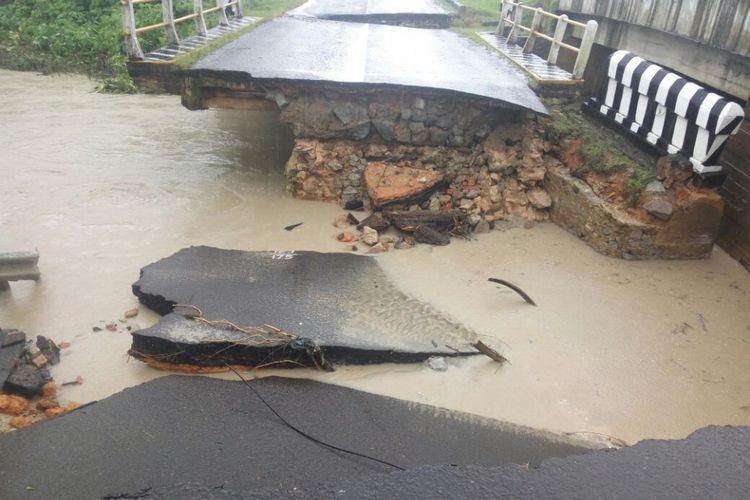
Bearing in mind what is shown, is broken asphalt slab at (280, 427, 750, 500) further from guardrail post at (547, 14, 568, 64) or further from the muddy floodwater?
guardrail post at (547, 14, 568, 64)

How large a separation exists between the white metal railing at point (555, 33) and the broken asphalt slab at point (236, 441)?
6.48 m

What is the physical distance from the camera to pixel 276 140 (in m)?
11.5

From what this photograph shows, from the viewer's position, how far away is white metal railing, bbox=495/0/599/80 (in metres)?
8.39

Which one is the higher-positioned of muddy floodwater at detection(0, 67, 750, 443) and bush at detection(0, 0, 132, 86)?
bush at detection(0, 0, 132, 86)

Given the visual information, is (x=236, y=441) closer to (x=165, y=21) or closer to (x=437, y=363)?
(x=437, y=363)

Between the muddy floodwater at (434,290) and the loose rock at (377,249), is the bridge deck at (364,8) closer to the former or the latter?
the muddy floodwater at (434,290)

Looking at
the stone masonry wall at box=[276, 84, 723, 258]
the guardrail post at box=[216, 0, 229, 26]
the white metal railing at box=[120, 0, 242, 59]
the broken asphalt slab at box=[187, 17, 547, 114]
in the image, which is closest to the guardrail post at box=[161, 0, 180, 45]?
the white metal railing at box=[120, 0, 242, 59]

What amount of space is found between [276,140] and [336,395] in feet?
26.2

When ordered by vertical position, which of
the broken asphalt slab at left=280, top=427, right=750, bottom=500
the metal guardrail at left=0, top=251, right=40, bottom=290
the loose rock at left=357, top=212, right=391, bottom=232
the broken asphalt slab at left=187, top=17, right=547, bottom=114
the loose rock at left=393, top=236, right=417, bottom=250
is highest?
the broken asphalt slab at left=187, top=17, right=547, bottom=114

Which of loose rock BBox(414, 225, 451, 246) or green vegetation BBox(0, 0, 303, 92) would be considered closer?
loose rock BBox(414, 225, 451, 246)

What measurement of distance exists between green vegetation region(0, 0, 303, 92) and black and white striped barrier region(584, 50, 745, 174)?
10.3 metres

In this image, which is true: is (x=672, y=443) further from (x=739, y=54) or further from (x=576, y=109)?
(x=576, y=109)

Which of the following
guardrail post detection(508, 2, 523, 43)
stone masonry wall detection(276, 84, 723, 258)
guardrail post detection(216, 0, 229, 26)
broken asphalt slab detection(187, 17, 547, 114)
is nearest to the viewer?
broken asphalt slab detection(187, 17, 547, 114)

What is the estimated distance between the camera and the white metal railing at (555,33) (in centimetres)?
839
